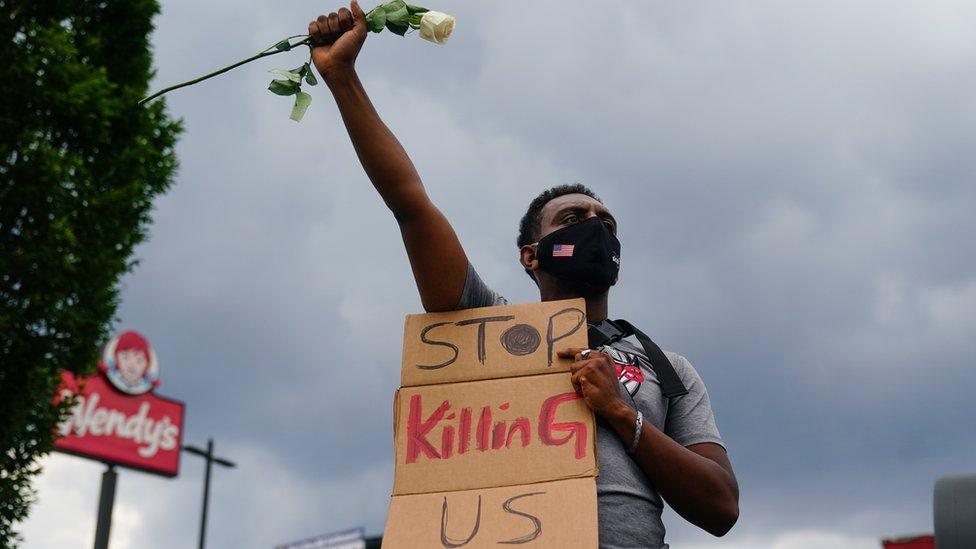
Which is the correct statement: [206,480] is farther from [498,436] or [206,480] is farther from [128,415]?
A: [498,436]

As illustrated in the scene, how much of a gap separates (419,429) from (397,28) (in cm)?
107

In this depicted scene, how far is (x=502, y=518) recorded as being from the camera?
8.55 feet

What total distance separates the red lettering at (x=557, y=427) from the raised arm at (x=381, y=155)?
1.50 feet

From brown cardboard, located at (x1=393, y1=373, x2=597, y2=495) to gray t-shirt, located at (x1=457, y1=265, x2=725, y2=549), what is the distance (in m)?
0.10

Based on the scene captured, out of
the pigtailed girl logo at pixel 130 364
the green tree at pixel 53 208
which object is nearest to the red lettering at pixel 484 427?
the green tree at pixel 53 208

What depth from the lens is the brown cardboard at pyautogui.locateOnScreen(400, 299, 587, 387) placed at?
9.36 ft

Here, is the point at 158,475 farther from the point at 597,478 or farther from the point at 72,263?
the point at 597,478

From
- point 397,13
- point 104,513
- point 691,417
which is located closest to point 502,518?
point 691,417

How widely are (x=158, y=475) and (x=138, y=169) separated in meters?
17.8

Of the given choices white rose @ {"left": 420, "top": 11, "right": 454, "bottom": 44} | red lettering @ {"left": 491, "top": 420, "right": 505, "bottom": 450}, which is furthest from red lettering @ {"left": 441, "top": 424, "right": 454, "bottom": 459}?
white rose @ {"left": 420, "top": 11, "right": 454, "bottom": 44}

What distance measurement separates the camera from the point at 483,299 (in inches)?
119

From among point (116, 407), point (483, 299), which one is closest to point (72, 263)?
point (483, 299)

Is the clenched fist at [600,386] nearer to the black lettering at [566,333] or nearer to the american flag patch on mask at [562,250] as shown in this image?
the black lettering at [566,333]

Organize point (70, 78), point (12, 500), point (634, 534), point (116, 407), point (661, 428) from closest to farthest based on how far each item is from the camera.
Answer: point (634, 534) → point (661, 428) → point (12, 500) → point (70, 78) → point (116, 407)
